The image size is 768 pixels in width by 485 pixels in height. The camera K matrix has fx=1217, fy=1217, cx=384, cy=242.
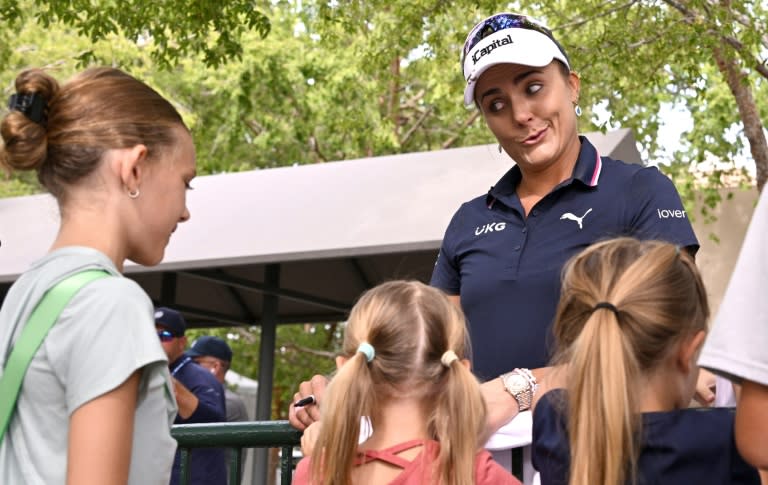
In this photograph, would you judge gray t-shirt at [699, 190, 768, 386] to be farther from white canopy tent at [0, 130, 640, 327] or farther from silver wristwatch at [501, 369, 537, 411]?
white canopy tent at [0, 130, 640, 327]

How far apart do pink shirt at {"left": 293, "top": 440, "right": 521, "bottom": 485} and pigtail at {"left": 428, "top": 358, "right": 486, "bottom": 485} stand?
27mm

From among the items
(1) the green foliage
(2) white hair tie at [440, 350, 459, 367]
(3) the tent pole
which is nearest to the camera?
(2) white hair tie at [440, 350, 459, 367]

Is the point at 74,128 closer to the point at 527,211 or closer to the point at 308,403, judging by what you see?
the point at 308,403

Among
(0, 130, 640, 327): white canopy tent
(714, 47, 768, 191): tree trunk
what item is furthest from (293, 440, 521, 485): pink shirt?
(714, 47, 768, 191): tree trunk

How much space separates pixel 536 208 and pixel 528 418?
2.17 feet

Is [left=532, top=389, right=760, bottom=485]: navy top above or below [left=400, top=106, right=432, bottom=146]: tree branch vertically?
below

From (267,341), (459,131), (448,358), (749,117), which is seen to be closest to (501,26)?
(448,358)

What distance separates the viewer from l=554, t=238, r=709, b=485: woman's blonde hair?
2.45 m

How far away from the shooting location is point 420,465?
2807mm

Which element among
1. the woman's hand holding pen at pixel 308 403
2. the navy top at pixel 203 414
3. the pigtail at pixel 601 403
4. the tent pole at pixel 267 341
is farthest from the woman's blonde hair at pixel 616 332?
the tent pole at pixel 267 341

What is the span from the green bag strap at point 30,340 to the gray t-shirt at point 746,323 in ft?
3.58

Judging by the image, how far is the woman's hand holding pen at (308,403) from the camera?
3150mm

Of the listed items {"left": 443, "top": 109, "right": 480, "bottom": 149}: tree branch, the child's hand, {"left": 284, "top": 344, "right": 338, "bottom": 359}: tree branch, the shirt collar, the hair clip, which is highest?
{"left": 443, "top": 109, "right": 480, "bottom": 149}: tree branch

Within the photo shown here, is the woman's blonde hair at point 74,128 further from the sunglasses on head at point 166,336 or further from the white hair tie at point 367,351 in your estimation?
the sunglasses on head at point 166,336
